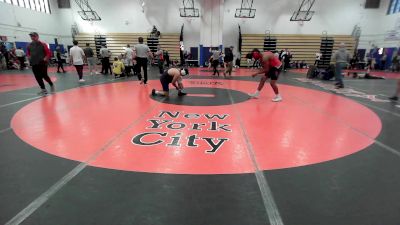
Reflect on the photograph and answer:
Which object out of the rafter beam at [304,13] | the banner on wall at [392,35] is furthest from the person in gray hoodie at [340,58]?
the banner on wall at [392,35]

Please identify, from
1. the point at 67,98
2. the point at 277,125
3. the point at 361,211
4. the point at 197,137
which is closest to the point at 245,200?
the point at 361,211

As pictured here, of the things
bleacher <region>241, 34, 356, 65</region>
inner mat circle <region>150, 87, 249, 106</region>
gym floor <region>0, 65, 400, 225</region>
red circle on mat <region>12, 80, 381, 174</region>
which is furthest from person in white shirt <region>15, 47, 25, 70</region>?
bleacher <region>241, 34, 356, 65</region>

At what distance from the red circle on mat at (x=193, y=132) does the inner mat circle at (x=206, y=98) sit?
42 centimetres

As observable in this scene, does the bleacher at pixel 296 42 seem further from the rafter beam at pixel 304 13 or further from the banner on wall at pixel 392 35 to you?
the banner on wall at pixel 392 35

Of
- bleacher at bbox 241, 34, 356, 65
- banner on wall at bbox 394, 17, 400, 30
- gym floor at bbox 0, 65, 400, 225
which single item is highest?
banner on wall at bbox 394, 17, 400, 30

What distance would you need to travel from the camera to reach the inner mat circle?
21.6ft

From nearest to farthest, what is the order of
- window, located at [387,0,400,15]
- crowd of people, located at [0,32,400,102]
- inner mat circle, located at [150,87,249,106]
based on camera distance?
inner mat circle, located at [150,87,249,106]
crowd of people, located at [0,32,400,102]
window, located at [387,0,400,15]

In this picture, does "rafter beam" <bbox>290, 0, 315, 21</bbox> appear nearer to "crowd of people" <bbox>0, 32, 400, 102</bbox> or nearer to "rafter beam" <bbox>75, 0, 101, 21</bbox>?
"crowd of people" <bbox>0, 32, 400, 102</bbox>

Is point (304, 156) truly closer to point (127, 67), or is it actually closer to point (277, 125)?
point (277, 125)

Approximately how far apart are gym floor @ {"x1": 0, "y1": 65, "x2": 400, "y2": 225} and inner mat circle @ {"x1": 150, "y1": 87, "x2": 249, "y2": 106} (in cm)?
77

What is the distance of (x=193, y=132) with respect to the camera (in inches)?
167

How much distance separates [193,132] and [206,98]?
3.07m

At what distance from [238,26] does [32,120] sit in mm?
19702

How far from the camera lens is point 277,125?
15.6 ft
